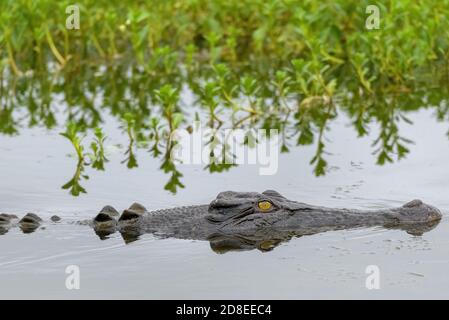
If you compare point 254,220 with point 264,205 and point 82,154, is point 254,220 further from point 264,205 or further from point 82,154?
point 82,154

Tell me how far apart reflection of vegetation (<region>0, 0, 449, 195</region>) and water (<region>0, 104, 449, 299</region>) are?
26 cm

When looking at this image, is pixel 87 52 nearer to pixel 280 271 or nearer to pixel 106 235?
pixel 106 235

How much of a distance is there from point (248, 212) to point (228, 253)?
2.28 ft

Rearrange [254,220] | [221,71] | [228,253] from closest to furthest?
[228,253]
[254,220]
[221,71]

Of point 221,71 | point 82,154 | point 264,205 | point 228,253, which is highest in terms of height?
point 221,71

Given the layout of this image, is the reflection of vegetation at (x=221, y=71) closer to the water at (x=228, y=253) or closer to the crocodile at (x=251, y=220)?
the water at (x=228, y=253)

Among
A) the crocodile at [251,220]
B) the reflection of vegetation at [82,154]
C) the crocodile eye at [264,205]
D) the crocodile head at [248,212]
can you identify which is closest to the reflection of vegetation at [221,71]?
the reflection of vegetation at [82,154]

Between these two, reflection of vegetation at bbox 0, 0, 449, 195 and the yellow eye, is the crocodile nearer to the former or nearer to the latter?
the yellow eye

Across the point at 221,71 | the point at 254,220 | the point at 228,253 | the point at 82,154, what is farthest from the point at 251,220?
the point at 221,71

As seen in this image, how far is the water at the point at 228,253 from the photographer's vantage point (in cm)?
888

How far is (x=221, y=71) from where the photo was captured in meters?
15.2

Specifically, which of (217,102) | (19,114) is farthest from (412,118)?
(19,114)

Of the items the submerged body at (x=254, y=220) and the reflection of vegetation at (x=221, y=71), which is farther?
the reflection of vegetation at (x=221, y=71)

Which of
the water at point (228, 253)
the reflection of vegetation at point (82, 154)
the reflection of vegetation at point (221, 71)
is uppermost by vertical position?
the reflection of vegetation at point (221, 71)
